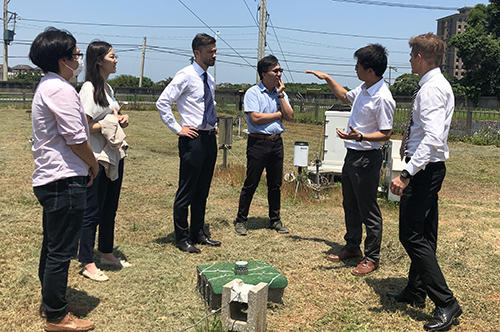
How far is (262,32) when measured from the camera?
21391 millimetres

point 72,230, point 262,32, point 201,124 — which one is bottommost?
point 72,230

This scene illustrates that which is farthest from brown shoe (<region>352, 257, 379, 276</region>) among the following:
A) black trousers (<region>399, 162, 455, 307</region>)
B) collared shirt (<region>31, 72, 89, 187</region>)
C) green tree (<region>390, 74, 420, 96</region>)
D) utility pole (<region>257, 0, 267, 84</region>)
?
green tree (<region>390, 74, 420, 96</region>)

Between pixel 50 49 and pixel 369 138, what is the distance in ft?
8.52

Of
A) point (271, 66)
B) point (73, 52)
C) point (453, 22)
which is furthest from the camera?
point (453, 22)

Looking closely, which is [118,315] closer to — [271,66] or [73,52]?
[73,52]

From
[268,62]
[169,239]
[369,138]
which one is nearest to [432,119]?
[369,138]

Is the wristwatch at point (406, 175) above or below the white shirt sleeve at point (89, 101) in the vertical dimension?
below

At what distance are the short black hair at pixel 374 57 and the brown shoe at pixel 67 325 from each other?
9.97ft

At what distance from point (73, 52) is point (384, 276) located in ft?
10.4

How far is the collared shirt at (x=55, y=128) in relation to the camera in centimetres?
275

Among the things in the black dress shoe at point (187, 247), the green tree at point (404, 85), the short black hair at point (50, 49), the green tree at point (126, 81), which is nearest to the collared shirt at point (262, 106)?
the black dress shoe at point (187, 247)

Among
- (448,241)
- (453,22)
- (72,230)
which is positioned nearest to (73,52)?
(72,230)

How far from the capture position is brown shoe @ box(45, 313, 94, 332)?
304 cm

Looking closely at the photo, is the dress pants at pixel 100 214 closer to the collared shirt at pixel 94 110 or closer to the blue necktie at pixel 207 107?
the collared shirt at pixel 94 110
